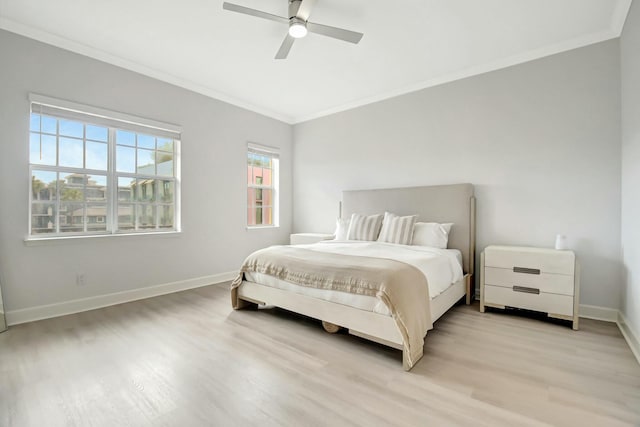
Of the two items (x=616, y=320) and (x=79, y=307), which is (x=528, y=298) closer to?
(x=616, y=320)

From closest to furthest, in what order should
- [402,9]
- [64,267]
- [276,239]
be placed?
1. [402,9]
2. [64,267]
3. [276,239]

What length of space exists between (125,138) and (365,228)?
319 centimetres

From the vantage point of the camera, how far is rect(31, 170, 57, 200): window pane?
2803mm

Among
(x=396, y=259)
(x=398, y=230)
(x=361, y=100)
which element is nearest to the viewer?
(x=396, y=259)

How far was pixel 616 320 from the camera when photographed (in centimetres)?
268

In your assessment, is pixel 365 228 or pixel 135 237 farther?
pixel 365 228

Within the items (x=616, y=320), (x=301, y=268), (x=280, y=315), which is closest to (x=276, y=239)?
(x=280, y=315)

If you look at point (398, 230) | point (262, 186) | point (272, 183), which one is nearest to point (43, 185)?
point (262, 186)

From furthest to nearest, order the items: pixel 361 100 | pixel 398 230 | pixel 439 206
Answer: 1. pixel 361 100
2. pixel 439 206
3. pixel 398 230

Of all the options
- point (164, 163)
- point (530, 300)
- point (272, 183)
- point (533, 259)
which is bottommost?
point (530, 300)

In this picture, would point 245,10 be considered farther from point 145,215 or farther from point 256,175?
point 256,175

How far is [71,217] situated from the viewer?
9.93 feet

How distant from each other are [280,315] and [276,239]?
240cm

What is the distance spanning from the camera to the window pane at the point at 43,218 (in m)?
2.80
